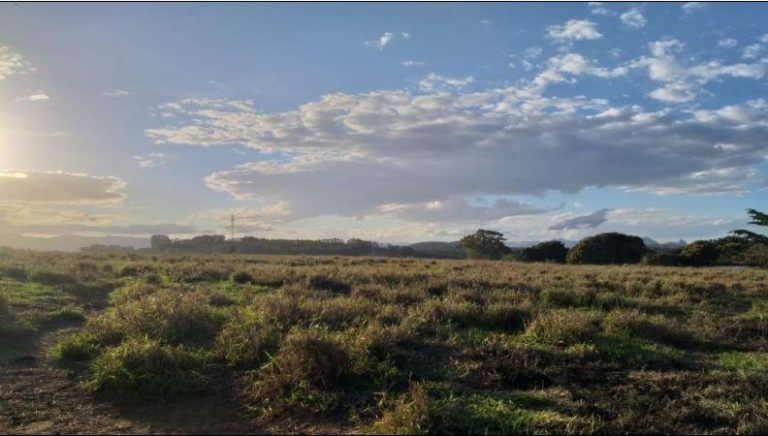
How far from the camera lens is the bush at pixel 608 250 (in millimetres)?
46531

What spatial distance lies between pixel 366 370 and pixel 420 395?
144cm

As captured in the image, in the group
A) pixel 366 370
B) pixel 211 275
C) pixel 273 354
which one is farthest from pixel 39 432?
pixel 211 275

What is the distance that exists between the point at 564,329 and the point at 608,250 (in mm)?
40680

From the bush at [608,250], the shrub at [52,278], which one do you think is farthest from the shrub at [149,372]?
the bush at [608,250]

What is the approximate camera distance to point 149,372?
716cm

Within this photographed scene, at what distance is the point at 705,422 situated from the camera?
5.81 m

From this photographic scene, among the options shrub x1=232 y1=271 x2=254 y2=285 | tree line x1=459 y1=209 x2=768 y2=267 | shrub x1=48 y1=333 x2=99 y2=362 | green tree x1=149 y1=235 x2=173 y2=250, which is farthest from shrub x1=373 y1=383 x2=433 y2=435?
green tree x1=149 y1=235 x2=173 y2=250

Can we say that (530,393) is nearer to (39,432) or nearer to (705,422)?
(705,422)

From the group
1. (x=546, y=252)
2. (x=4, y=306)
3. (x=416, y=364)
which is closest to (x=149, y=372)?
(x=416, y=364)

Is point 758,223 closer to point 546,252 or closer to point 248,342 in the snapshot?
point 248,342

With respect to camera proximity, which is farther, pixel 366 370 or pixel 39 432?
pixel 366 370

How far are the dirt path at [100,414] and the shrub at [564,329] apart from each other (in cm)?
Answer: 450

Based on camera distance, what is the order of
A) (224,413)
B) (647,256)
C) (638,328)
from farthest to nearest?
(647,256), (638,328), (224,413)

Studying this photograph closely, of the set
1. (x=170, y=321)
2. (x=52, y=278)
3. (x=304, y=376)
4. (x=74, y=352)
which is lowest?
(x=74, y=352)
